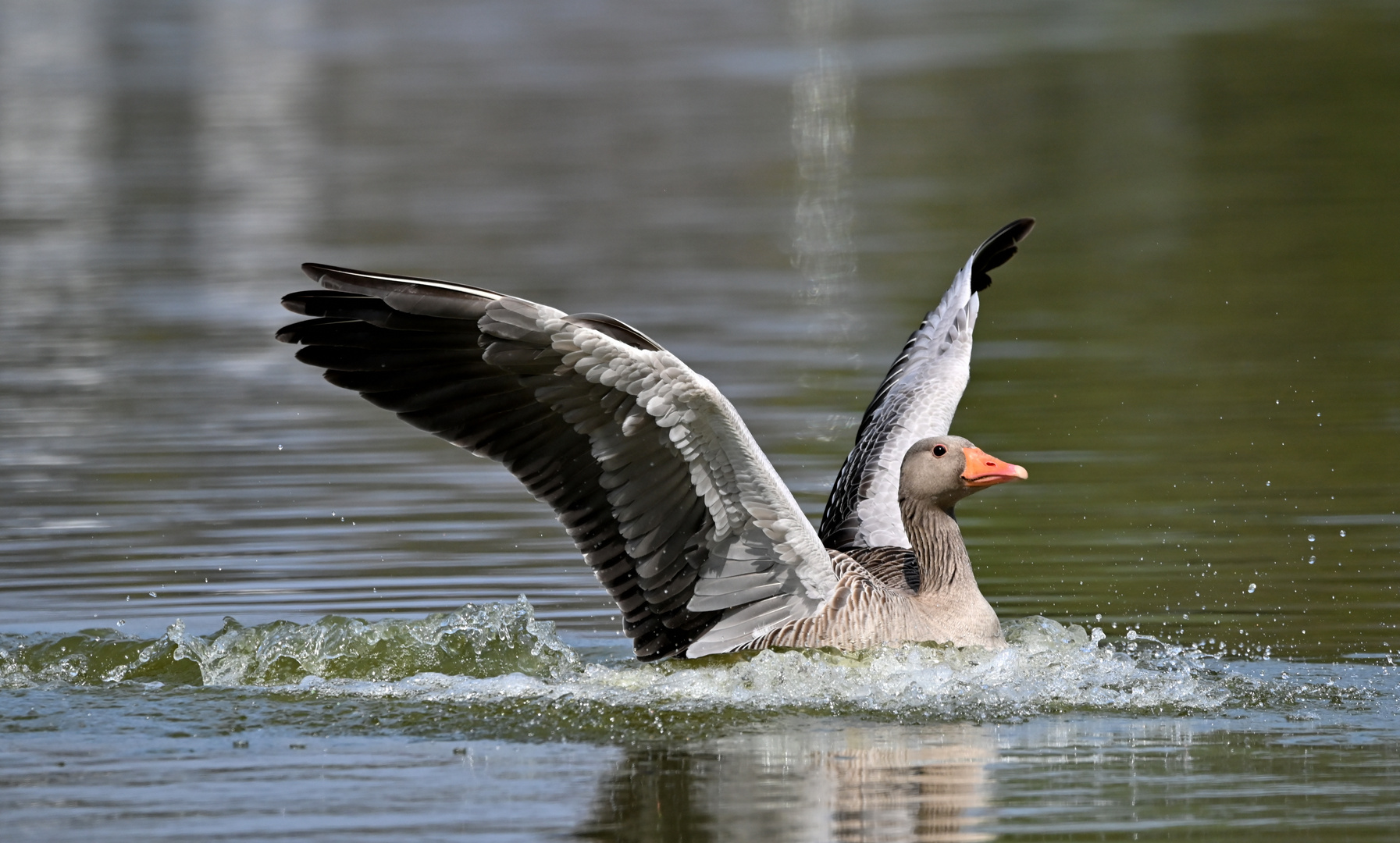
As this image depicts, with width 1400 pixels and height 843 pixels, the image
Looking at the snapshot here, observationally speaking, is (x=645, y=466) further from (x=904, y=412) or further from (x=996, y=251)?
(x=996, y=251)

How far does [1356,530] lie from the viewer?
513 inches

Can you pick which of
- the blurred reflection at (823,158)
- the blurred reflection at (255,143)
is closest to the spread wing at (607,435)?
the blurred reflection at (823,158)

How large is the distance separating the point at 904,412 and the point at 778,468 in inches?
120

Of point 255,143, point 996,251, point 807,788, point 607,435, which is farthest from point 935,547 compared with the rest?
point 255,143

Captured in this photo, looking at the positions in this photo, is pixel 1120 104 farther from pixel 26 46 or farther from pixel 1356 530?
pixel 26 46

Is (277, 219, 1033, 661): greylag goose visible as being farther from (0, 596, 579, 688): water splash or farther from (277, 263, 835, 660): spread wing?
(0, 596, 579, 688): water splash

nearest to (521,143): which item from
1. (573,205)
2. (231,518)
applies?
(573,205)

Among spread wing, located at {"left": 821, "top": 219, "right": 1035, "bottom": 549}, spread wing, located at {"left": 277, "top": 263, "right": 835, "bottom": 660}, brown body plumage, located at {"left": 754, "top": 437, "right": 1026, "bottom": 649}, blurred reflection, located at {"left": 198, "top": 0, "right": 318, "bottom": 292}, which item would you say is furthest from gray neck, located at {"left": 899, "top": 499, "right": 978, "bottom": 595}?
blurred reflection, located at {"left": 198, "top": 0, "right": 318, "bottom": 292}

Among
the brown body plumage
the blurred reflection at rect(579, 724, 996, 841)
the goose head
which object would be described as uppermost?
the goose head

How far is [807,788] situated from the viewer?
8.03m

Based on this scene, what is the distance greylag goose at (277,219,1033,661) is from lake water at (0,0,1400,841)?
325 millimetres

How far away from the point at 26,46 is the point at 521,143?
34.0 m

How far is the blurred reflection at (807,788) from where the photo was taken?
7.46 metres

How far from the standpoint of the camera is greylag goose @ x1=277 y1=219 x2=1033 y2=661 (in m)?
9.46
